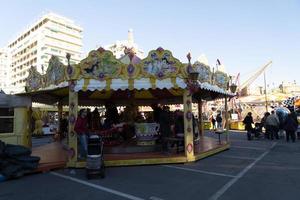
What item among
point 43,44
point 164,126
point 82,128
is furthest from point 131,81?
point 43,44

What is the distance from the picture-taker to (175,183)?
874cm

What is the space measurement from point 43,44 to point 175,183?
383 ft

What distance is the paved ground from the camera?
7.57 metres

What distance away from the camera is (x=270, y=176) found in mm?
9453

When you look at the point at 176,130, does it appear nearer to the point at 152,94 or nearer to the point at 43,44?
the point at 152,94

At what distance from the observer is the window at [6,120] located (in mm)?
13383

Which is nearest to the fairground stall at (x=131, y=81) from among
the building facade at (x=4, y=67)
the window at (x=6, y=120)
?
the window at (x=6, y=120)

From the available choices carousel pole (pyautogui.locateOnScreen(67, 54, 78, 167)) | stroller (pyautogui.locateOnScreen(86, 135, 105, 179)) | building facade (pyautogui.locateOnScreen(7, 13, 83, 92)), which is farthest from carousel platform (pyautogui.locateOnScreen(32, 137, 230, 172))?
building facade (pyautogui.locateOnScreen(7, 13, 83, 92))

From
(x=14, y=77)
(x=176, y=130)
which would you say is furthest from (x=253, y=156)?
(x=14, y=77)

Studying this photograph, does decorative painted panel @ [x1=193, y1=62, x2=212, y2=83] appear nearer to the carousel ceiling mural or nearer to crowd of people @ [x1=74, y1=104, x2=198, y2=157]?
the carousel ceiling mural

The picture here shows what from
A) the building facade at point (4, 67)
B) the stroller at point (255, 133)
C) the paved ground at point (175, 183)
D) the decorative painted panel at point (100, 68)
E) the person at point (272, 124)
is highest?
the building facade at point (4, 67)

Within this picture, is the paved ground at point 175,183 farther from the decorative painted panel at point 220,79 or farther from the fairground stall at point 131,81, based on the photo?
the decorative painted panel at point 220,79

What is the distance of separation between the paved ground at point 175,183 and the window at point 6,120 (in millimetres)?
3774

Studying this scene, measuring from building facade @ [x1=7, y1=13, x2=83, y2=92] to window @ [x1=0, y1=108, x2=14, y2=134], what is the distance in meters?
101
